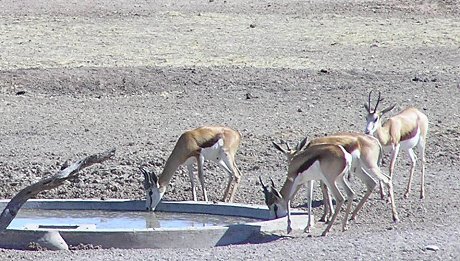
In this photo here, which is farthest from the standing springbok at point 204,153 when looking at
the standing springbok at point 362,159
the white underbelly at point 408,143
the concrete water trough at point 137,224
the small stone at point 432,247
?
the small stone at point 432,247

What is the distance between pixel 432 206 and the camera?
12.9m

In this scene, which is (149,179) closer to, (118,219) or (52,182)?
(118,219)

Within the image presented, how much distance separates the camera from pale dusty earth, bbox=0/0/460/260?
12.1 meters

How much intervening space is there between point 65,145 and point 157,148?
4.03 ft

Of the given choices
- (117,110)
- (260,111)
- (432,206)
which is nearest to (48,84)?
(117,110)

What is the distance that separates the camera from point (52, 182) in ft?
34.3

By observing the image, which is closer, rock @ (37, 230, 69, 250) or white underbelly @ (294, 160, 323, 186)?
rock @ (37, 230, 69, 250)

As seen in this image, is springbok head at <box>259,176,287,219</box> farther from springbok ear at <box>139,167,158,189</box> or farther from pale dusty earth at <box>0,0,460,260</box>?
springbok ear at <box>139,167,158,189</box>

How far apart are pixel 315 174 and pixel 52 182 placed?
268 cm

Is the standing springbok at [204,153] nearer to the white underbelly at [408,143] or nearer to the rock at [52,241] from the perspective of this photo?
the white underbelly at [408,143]

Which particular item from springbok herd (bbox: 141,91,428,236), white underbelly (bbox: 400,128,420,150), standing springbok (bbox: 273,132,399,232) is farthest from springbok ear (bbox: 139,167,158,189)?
white underbelly (bbox: 400,128,420,150)

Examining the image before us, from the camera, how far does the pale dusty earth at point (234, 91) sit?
12.1 meters

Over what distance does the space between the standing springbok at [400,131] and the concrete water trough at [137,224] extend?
1629 millimetres

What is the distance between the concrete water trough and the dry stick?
17.1 inches
